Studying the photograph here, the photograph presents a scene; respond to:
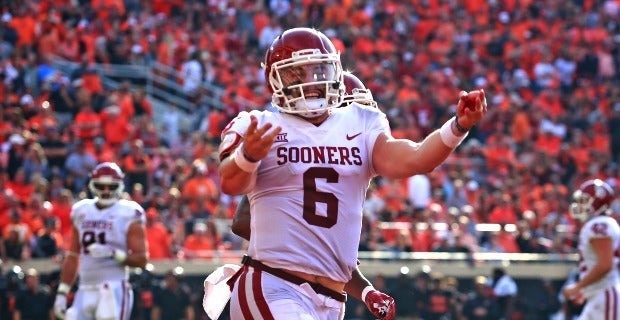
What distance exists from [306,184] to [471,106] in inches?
30.7

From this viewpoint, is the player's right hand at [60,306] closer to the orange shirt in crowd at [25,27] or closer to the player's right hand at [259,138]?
the player's right hand at [259,138]

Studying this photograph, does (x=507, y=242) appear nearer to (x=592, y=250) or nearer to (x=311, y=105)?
(x=592, y=250)

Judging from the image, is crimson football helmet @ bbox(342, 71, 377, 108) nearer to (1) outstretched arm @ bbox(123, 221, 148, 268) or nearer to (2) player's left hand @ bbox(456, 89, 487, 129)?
(2) player's left hand @ bbox(456, 89, 487, 129)

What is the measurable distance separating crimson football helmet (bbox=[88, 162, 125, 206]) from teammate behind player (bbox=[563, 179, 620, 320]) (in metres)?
3.47

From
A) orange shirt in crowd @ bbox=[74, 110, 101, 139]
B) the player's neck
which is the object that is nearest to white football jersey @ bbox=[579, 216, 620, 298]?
the player's neck

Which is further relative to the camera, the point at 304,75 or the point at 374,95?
the point at 374,95

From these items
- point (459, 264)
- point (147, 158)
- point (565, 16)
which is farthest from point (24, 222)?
point (565, 16)

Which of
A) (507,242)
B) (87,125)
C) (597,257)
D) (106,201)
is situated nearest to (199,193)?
(87,125)

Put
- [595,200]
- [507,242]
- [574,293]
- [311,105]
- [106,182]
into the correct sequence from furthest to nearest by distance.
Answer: [507,242] < [106,182] < [595,200] < [574,293] < [311,105]

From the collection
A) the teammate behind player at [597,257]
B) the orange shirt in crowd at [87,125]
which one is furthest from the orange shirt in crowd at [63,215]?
the teammate behind player at [597,257]

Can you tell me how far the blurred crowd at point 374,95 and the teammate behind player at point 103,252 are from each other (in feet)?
9.75

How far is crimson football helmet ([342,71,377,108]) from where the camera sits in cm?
571

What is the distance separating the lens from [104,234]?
31.0ft

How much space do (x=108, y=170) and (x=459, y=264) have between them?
5.48 metres
